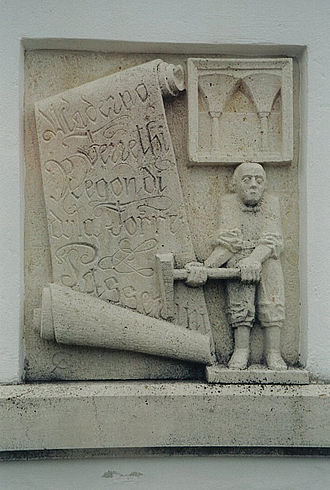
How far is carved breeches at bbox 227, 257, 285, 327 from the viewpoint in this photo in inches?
125

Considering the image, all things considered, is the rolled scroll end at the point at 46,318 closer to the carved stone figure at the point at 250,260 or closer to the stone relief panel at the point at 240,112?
the carved stone figure at the point at 250,260

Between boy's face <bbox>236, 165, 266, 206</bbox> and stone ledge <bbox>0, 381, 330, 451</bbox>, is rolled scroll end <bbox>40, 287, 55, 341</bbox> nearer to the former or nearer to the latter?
stone ledge <bbox>0, 381, 330, 451</bbox>

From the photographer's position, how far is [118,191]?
3.20m

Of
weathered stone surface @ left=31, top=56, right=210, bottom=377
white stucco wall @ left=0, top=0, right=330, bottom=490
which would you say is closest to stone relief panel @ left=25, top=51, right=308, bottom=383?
weathered stone surface @ left=31, top=56, right=210, bottom=377

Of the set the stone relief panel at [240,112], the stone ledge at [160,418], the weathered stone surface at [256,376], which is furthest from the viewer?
the stone relief panel at [240,112]

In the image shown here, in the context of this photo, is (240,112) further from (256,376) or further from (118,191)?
(256,376)

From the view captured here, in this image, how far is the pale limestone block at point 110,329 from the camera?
10.1 feet

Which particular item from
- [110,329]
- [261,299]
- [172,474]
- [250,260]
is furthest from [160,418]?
[250,260]

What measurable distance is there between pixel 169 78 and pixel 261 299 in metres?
1.14

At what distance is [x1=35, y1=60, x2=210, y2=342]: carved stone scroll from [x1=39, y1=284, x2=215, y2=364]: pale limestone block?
59 mm

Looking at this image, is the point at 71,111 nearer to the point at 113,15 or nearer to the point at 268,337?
the point at 113,15

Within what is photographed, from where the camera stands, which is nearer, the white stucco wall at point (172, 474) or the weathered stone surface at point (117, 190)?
the white stucco wall at point (172, 474)

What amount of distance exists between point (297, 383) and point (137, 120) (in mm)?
1456

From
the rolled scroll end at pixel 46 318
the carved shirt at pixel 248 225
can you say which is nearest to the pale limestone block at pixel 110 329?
the rolled scroll end at pixel 46 318
